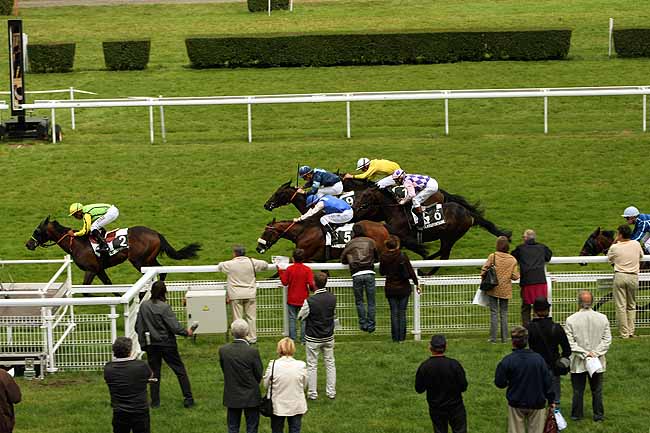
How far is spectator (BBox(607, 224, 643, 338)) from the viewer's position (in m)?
11.1

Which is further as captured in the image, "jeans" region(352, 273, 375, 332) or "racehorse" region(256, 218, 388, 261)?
"racehorse" region(256, 218, 388, 261)

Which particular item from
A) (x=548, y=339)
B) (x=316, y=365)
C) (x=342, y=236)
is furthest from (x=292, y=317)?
(x=548, y=339)

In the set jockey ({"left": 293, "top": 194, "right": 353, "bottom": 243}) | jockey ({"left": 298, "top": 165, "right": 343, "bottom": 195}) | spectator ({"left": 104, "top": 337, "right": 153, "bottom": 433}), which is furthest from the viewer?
jockey ({"left": 298, "top": 165, "right": 343, "bottom": 195})

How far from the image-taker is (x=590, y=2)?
3011 cm

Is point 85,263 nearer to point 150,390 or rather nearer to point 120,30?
point 150,390

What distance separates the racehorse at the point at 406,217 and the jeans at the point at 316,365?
164 inches

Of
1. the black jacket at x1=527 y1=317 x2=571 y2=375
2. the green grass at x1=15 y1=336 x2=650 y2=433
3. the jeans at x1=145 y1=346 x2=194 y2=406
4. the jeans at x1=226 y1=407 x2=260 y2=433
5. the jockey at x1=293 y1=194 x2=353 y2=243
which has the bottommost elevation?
the green grass at x1=15 y1=336 x2=650 y2=433

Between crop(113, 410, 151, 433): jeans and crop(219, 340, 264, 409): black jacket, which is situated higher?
crop(219, 340, 264, 409): black jacket

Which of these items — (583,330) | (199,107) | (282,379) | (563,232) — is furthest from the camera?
(199,107)

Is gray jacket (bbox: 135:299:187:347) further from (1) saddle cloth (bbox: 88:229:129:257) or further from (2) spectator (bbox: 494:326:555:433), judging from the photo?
(1) saddle cloth (bbox: 88:229:129:257)

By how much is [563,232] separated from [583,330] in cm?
578

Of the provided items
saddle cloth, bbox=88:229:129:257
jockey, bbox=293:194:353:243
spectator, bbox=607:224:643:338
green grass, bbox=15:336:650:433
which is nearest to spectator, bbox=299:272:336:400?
green grass, bbox=15:336:650:433

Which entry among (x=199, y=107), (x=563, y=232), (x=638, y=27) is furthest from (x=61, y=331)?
(x=638, y=27)

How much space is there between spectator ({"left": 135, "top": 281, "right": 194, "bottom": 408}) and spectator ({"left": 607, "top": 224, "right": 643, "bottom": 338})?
4.06 metres
